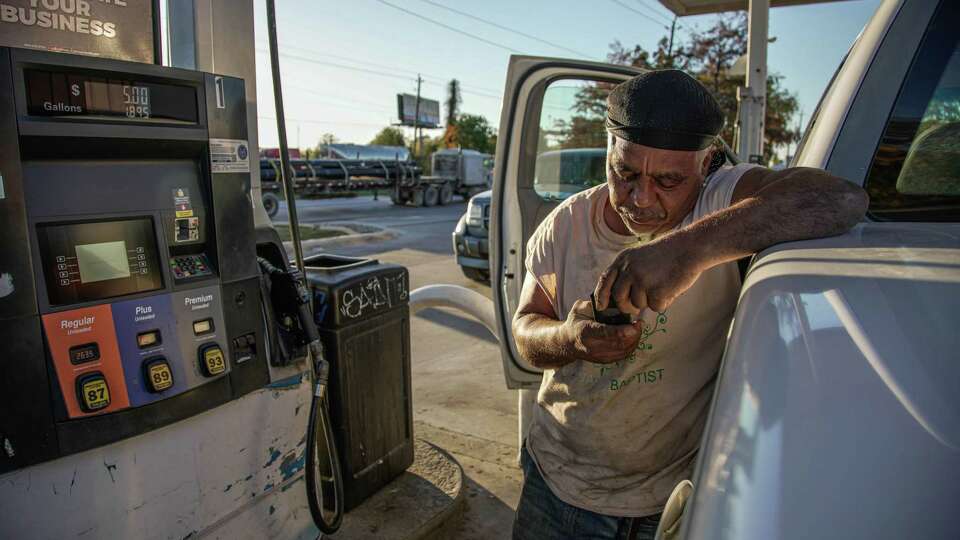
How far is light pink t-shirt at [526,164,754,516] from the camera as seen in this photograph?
151 centimetres

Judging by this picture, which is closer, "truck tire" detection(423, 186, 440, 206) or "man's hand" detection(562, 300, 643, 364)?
"man's hand" detection(562, 300, 643, 364)

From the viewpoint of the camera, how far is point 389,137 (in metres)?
74.7

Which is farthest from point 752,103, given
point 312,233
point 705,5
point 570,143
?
point 312,233

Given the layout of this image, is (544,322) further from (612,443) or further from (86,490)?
(86,490)

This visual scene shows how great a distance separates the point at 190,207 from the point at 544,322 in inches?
40.2

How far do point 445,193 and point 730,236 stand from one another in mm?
28107

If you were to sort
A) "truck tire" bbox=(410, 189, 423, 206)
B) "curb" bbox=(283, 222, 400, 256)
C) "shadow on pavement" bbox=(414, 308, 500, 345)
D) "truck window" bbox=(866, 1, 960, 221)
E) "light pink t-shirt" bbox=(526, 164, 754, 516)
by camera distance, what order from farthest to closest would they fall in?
"truck tire" bbox=(410, 189, 423, 206) → "curb" bbox=(283, 222, 400, 256) → "shadow on pavement" bbox=(414, 308, 500, 345) → "light pink t-shirt" bbox=(526, 164, 754, 516) → "truck window" bbox=(866, 1, 960, 221)

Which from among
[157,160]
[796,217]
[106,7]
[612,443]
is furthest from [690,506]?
[106,7]

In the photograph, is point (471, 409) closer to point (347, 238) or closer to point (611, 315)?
point (611, 315)

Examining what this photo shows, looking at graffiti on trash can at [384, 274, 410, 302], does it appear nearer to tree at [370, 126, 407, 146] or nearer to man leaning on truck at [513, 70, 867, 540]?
man leaning on truck at [513, 70, 867, 540]

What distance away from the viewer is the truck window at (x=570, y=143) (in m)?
3.74

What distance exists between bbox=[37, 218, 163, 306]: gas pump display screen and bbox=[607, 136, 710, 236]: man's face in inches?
47.2

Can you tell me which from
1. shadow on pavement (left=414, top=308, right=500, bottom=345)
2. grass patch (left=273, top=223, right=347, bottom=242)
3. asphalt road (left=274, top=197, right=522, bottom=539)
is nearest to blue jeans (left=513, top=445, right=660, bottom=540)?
asphalt road (left=274, top=197, right=522, bottom=539)

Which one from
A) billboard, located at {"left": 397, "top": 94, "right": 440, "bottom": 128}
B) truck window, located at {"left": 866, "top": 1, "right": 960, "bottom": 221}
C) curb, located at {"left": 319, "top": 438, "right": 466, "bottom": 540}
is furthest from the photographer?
billboard, located at {"left": 397, "top": 94, "right": 440, "bottom": 128}
